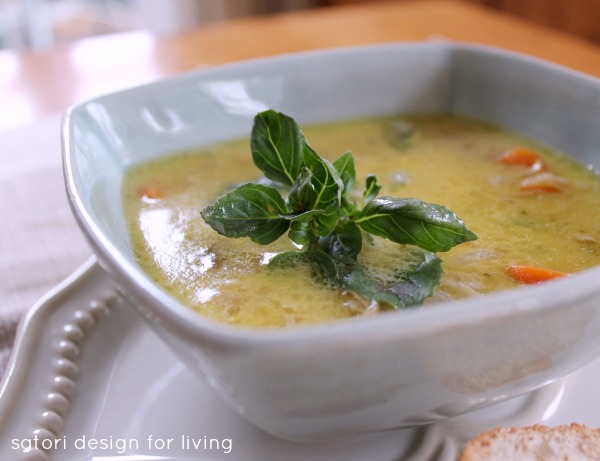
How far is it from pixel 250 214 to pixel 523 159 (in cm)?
76

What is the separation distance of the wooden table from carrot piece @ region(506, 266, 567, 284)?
1.58 metres

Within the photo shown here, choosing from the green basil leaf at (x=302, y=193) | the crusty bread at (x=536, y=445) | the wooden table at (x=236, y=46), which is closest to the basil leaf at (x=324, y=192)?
the green basil leaf at (x=302, y=193)

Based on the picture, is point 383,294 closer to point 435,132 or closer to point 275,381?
point 275,381

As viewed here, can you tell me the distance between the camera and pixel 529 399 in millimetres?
1111

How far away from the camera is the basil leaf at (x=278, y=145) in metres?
1.16

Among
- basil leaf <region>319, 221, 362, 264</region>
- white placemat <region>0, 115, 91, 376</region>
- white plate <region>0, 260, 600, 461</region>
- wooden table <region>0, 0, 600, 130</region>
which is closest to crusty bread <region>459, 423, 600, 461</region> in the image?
white plate <region>0, 260, 600, 461</region>

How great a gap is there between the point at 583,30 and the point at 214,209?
3.13m

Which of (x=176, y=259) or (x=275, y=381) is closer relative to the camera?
(x=275, y=381)

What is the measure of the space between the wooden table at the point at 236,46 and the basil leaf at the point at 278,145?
145 cm

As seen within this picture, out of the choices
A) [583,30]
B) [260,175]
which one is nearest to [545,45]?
[583,30]

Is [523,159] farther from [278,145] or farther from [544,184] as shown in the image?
[278,145]

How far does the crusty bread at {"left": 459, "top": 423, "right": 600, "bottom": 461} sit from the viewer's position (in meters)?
0.97

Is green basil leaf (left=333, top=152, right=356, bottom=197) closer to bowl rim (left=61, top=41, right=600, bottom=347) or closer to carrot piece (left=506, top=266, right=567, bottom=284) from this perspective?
carrot piece (left=506, top=266, right=567, bottom=284)

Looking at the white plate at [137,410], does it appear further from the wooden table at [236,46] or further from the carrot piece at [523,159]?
the wooden table at [236,46]
